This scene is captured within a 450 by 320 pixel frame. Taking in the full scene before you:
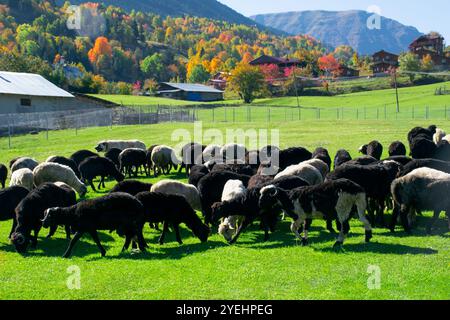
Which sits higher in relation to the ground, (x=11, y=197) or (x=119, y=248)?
(x=11, y=197)

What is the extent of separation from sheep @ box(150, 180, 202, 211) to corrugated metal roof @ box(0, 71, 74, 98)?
4880 centimetres

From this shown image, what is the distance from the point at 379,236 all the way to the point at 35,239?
341 inches

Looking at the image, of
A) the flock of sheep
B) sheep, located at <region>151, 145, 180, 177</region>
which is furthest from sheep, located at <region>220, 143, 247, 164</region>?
the flock of sheep

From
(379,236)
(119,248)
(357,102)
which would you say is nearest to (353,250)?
(379,236)

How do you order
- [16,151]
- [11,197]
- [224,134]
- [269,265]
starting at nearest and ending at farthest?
1. [269,265]
2. [11,197]
3. [16,151]
4. [224,134]

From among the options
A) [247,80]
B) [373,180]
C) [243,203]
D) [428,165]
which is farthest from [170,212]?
[247,80]

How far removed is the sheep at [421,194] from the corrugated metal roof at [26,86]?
54.5 metres

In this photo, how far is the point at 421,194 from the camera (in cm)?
1322

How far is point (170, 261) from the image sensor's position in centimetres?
1194

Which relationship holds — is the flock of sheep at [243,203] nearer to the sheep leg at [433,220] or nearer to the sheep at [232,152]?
the sheep leg at [433,220]

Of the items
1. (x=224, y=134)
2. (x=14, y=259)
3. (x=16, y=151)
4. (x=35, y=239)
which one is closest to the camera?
(x=14, y=259)

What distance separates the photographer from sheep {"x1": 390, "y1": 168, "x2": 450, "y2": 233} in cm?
1290

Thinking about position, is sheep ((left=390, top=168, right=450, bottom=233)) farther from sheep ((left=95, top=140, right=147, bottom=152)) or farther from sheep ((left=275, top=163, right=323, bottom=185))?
sheep ((left=95, top=140, right=147, bottom=152))
